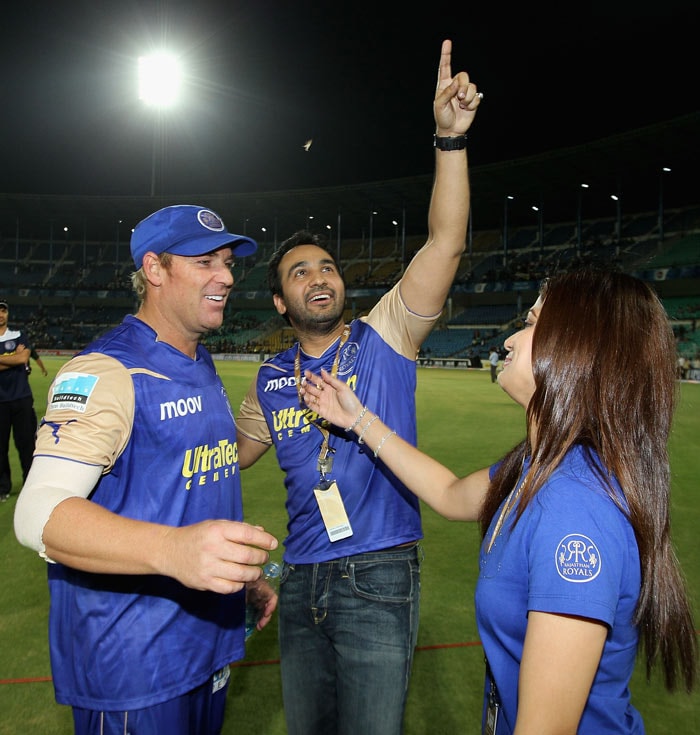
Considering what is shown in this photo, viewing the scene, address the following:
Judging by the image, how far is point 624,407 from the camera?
1494 mm

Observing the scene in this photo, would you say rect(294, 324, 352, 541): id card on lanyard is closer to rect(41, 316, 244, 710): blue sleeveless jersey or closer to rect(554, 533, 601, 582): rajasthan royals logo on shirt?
rect(41, 316, 244, 710): blue sleeveless jersey

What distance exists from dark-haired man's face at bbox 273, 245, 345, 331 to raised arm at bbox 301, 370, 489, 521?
0.54 meters

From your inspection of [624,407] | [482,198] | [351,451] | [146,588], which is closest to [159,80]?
[482,198]

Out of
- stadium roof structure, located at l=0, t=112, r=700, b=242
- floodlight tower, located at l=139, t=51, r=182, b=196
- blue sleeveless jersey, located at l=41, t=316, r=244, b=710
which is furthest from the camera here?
stadium roof structure, located at l=0, t=112, r=700, b=242

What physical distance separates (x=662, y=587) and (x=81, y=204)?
63993 millimetres

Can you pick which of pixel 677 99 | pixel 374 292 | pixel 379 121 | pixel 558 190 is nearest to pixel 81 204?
pixel 374 292

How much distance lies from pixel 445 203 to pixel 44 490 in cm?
199

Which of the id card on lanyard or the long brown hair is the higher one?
the long brown hair

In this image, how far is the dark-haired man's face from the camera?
2.96 metres

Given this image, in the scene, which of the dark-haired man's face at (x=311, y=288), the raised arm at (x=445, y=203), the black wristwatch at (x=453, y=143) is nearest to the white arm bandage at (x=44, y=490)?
the dark-haired man's face at (x=311, y=288)

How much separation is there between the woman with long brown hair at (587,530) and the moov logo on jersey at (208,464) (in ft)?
3.42

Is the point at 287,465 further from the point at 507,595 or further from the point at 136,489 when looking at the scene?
the point at 507,595

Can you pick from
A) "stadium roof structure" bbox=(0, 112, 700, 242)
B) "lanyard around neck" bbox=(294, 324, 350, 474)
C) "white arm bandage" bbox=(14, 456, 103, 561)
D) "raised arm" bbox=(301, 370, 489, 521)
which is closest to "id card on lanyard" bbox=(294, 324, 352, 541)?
"lanyard around neck" bbox=(294, 324, 350, 474)

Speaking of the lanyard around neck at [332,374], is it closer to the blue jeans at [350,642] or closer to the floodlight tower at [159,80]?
the blue jeans at [350,642]
